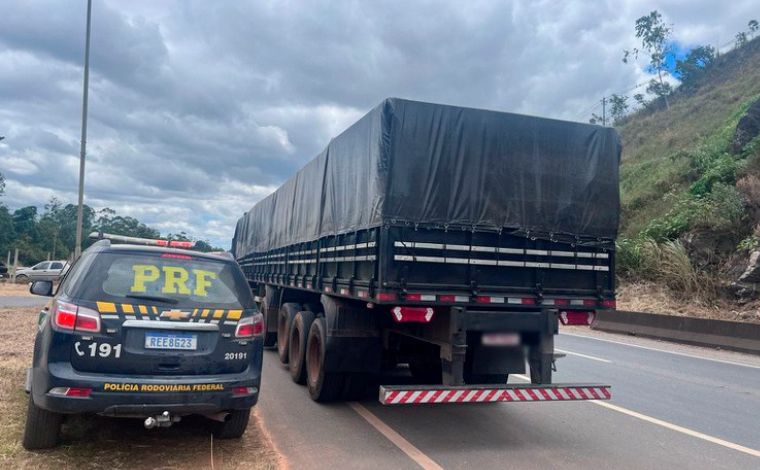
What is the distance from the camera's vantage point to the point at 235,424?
17.3ft

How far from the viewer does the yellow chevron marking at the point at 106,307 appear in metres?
4.59

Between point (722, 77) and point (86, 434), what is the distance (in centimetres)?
A: 5267

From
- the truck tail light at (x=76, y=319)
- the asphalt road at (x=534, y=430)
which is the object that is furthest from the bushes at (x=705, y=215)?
the truck tail light at (x=76, y=319)

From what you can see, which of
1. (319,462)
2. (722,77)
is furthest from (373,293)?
(722,77)

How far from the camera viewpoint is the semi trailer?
5.71 m

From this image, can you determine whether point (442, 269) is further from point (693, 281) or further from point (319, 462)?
point (693, 281)

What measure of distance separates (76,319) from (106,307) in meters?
0.22

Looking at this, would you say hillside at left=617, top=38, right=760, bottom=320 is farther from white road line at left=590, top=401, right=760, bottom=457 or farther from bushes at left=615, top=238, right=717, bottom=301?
white road line at left=590, top=401, right=760, bottom=457

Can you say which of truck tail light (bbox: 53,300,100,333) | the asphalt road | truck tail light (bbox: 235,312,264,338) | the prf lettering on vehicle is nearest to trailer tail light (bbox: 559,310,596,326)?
the asphalt road

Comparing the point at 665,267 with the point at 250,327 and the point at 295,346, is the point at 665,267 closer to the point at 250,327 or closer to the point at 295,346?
the point at 295,346

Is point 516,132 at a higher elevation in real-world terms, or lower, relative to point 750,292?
higher

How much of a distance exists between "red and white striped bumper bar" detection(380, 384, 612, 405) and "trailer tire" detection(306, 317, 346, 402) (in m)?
1.52

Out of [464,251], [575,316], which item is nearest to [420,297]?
[464,251]

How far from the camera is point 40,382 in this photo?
452 centimetres
